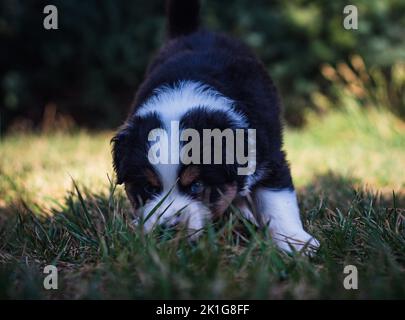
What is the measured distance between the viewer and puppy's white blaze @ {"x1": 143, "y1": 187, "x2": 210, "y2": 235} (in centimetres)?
236

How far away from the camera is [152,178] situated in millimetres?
2525

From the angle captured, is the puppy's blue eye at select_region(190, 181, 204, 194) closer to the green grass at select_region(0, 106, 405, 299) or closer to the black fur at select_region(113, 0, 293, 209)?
the black fur at select_region(113, 0, 293, 209)

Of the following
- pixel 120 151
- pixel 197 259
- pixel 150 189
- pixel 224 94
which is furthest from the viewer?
pixel 224 94

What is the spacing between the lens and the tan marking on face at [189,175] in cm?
245

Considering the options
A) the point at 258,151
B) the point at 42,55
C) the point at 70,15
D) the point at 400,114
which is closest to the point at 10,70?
the point at 42,55

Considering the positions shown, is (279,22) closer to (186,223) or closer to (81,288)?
(186,223)

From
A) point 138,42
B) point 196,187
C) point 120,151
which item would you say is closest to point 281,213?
point 196,187

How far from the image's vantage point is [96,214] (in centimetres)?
285

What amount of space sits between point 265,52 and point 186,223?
614 cm

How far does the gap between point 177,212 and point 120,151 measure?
546 mm

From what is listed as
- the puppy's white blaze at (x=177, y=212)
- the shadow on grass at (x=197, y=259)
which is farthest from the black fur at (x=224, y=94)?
the shadow on grass at (x=197, y=259)

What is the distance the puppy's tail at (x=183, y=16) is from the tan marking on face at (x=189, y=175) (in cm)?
196

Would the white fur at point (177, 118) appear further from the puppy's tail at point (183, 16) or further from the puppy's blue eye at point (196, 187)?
the puppy's tail at point (183, 16)

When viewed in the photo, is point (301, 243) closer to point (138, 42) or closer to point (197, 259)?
point (197, 259)
